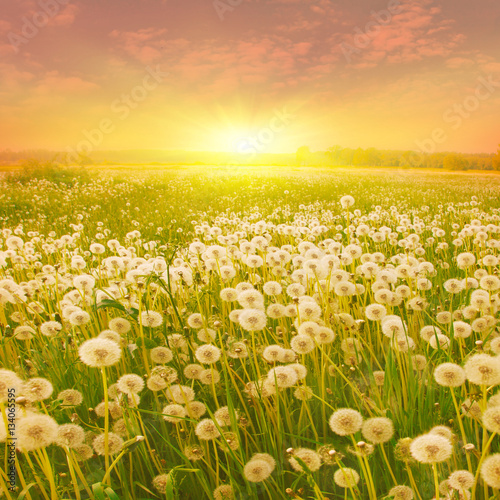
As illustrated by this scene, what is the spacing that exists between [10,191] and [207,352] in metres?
17.1

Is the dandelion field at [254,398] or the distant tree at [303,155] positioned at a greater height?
the distant tree at [303,155]

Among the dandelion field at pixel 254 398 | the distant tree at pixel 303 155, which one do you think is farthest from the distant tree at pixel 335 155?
the dandelion field at pixel 254 398

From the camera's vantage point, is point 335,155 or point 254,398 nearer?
point 254,398

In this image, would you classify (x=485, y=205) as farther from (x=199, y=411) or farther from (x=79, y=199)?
(x=79, y=199)

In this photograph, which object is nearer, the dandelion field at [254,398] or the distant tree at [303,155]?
the dandelion field at [254,398]

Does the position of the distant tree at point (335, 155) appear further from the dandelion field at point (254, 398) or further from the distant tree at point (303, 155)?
the dandelion field at point (254, 398)

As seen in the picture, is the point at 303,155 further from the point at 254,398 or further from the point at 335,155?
the point at 254,398

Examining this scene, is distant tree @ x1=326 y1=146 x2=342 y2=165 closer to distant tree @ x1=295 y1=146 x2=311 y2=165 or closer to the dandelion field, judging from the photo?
distant tree @ x1=295 y1=146 x2=311 y2=165

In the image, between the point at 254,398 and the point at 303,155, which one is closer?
the point at 254,398

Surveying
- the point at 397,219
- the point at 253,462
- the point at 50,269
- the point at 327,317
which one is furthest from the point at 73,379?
the point at 397,219

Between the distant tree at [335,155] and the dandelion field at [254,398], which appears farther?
the distant tree at [335,155]

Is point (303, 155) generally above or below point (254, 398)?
above

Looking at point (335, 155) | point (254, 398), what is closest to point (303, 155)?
point (335, 155)

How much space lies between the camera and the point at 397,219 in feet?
24.6
